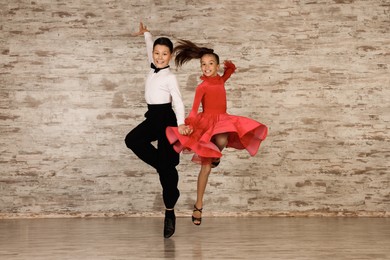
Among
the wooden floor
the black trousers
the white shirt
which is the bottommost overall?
the wooden floor

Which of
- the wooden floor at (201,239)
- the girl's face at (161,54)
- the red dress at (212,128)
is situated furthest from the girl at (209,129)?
the wooden floor at (201,239)

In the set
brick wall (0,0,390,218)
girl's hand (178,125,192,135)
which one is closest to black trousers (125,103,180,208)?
girl's hand (178,125,192,135)

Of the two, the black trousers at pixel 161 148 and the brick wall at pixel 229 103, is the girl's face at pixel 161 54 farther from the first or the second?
the brick wall at pixel 229 103

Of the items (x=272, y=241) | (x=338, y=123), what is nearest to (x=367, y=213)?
(x=338, y=123)

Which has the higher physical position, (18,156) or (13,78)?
(13,78)

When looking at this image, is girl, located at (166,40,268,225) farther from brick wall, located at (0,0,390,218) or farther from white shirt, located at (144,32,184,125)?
brick wall, located at (0,0,390,218)

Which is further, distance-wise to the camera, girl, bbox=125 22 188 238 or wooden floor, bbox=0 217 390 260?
girl, bbox=125 22 188 238

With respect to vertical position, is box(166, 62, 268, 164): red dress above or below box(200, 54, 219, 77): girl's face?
below

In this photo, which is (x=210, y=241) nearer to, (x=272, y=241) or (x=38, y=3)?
(x=272, y=241)

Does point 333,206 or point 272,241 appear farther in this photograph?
point 333,206

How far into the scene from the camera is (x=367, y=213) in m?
7.68

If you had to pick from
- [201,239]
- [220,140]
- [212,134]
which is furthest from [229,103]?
[201,239]

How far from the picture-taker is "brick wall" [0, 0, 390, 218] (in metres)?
7.68

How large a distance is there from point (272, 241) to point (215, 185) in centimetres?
230
